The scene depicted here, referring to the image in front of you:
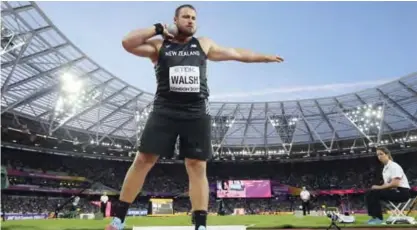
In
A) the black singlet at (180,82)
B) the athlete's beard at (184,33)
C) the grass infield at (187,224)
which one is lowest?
the grass infield at (187,224)

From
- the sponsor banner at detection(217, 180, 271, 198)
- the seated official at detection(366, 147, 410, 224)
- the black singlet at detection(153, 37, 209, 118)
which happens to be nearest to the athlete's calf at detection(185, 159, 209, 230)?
the black singlet at detection(153, 37, 209, 118)

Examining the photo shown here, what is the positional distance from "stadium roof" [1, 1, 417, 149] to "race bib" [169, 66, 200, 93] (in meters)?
22.1

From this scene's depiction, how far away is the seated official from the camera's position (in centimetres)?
834

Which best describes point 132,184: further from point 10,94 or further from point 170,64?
point 10,94

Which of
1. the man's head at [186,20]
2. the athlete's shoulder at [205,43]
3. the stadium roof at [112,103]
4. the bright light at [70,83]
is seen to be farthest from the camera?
the bright light at [70,83]

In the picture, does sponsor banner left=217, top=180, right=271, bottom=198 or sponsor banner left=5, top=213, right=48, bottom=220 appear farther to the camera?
sponsor banner left=217, top=180, right=271, bottom=198

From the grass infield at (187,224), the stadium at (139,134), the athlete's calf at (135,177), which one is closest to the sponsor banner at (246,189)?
the stadium at (139,134)

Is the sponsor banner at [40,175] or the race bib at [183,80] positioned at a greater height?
the sponsor banner at [40,175]

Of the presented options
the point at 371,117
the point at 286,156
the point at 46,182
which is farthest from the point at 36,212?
the point at 371,117

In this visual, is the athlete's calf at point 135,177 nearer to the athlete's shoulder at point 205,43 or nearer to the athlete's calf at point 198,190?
the athlete's calf at point 198,190

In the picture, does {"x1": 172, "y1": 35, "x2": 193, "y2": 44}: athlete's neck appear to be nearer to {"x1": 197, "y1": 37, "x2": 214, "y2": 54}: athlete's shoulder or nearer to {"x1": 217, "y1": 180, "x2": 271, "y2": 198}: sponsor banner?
{"x1": 197, "y1": 37, "x2": 214, "y2": 54}: athlete's shoulder

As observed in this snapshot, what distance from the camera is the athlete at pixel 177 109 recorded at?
12.8 feet

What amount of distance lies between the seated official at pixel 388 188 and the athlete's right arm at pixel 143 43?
21.6 feet

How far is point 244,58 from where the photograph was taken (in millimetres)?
4398
